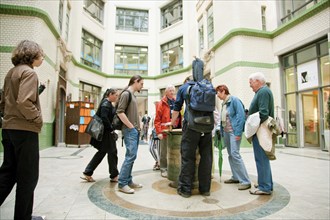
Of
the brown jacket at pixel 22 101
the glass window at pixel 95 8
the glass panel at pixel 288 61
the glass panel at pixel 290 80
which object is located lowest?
the brown jacket at pixel 22 101

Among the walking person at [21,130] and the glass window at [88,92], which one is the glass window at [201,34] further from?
the walking person at [21,130]

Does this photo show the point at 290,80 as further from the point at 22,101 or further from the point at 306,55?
the point at 22,101

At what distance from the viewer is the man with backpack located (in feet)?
9.93

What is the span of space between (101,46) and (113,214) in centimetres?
1698

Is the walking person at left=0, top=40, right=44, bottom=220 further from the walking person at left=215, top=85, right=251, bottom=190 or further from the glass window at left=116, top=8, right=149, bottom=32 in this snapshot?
the glass window at left=116, top=8, right=149, bottom=32

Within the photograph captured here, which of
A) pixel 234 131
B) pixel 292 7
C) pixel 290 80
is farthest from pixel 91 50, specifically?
pixel 234 131

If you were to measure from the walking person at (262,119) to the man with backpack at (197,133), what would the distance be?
71 cm

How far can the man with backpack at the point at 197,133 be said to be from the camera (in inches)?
119

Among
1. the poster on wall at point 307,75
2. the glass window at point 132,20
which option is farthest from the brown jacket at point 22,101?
the glass window at point 132,20

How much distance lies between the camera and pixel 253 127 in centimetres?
322

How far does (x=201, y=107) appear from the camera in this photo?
300 cm

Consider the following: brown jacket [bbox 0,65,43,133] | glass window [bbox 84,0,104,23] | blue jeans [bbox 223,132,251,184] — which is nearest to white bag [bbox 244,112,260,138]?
blue jeans [bbox 223,132,251,184]

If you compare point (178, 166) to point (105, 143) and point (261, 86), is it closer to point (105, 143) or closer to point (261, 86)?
point (105, 143)

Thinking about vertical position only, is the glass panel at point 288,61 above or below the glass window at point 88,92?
above
